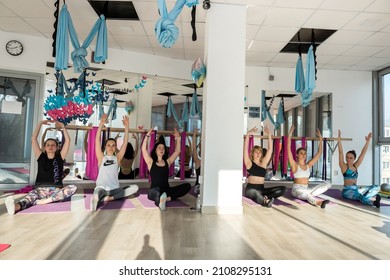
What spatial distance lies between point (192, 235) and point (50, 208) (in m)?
2.02

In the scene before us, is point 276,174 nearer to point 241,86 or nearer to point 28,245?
point 241,86

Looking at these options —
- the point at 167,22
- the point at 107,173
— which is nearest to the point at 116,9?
the point at 167,22

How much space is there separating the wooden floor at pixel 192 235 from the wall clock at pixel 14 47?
9.96 ft

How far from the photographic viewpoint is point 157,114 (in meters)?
7.48

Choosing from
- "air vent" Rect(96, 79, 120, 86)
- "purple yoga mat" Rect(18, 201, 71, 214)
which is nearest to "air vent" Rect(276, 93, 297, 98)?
"air vent" Rect(96, 79, 120, 86)

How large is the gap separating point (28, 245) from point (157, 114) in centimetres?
555

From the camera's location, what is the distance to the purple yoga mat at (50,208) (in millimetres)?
3273

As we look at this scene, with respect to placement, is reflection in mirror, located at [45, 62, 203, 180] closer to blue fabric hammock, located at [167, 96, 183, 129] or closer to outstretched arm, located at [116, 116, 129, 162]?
blue fabric hammock, located at [167, 96, 183, 129]

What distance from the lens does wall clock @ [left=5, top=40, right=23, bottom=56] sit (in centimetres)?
511

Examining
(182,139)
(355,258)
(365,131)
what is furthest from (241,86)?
(365,131)

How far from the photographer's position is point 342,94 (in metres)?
6.80

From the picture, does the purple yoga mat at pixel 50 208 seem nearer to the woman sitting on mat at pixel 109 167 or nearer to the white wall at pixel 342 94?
the woman sitting on mat at pixel 109 167

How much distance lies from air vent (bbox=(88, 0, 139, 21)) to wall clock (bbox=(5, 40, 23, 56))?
6.40ft

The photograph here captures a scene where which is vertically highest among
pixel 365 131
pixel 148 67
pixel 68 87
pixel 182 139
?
pixel 148 67
